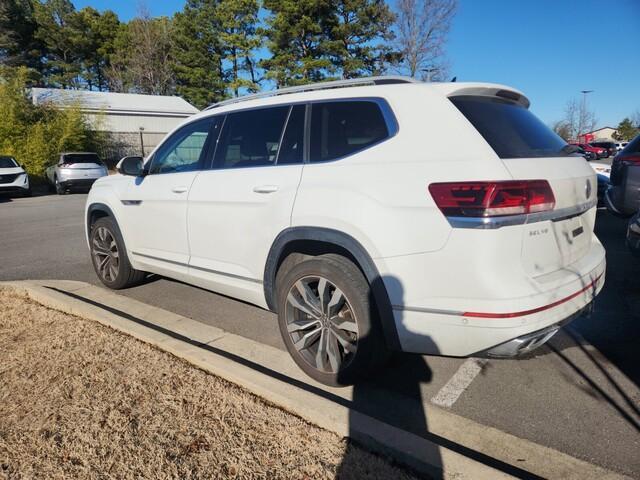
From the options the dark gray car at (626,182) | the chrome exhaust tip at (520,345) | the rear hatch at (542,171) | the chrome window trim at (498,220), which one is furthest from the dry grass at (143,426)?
the dark gray car at (626,182)

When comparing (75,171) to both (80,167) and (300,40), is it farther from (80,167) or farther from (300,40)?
(300,40)

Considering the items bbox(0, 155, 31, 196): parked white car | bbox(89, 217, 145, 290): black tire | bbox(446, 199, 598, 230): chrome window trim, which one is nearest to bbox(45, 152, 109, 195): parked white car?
bbox(0, 155, 31, 196): parked white car

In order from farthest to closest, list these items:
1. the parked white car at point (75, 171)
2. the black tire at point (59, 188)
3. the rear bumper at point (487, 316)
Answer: the black tire at point (59, 188)
the parked white car at point (75, 171)
the rear bumper at point (487, 316)

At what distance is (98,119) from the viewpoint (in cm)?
2480

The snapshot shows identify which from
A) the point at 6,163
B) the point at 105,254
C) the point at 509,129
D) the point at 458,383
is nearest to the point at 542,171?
the point at 509,129

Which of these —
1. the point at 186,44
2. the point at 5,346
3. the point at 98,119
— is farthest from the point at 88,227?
the point at 186,44

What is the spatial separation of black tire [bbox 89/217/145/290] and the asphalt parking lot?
0.55 ft

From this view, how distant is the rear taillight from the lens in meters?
2.22

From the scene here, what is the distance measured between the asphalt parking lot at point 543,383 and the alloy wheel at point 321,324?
333 mm

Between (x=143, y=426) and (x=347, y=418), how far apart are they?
112cm

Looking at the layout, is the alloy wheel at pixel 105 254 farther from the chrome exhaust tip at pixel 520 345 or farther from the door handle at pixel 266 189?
the chrome exhaust tip at pixel 520 345

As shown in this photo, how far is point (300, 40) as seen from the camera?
31.5 metres

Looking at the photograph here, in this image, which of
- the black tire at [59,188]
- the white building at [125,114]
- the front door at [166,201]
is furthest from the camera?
the white building at [125,114]

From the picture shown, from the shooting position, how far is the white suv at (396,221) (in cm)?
227
